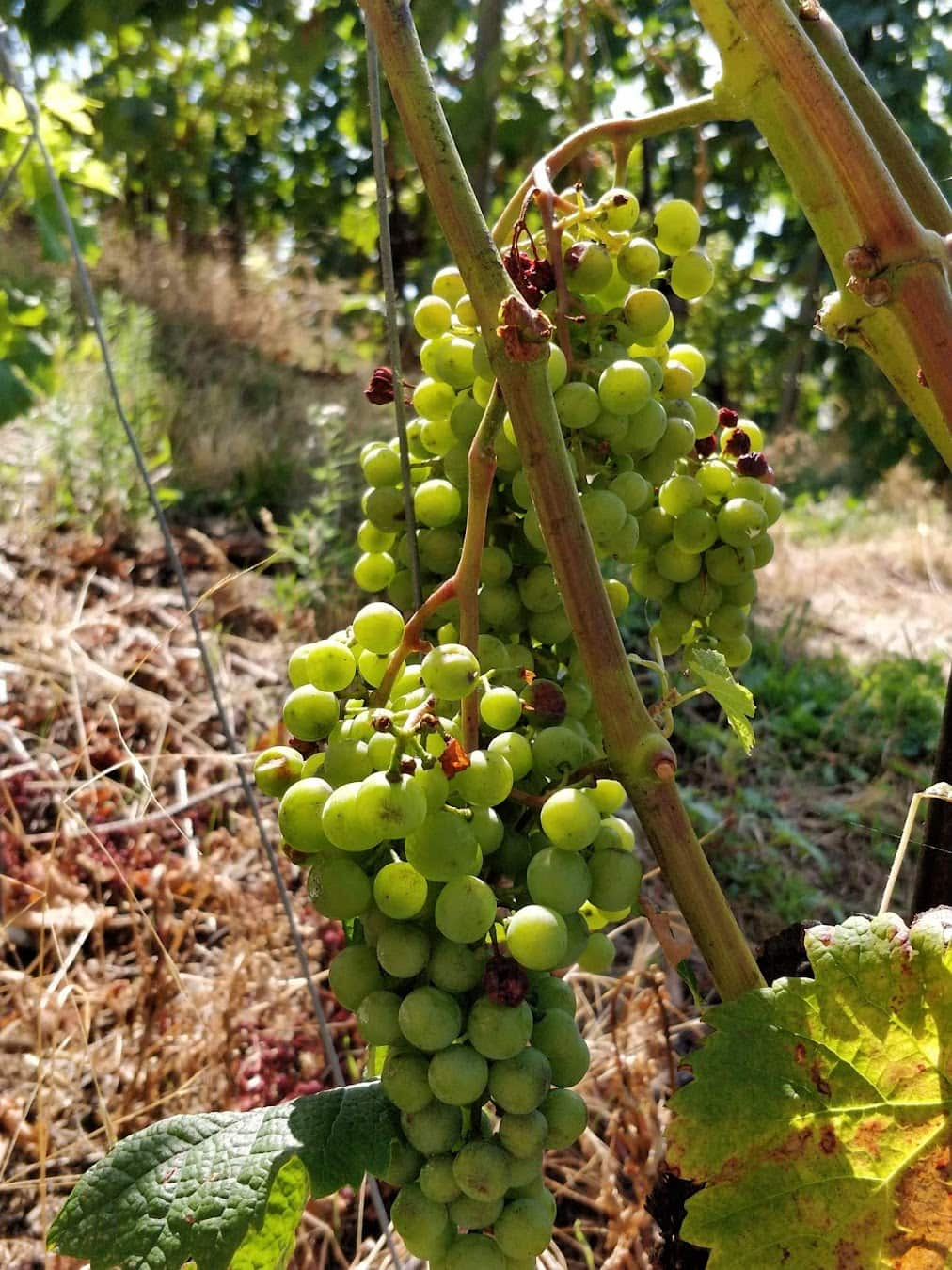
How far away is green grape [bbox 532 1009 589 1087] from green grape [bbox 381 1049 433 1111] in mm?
68

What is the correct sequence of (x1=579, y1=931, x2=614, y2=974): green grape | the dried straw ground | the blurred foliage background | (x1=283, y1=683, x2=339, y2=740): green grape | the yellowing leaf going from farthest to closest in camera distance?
the blurred foliage background, the yellowing leaf, the dried straw ground, (x1=579, y1=931, x2=614, y2=974): green grape, (x1=283, y1=683, x2=339, y2=740): green grape

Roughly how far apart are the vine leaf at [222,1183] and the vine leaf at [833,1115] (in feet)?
0.60

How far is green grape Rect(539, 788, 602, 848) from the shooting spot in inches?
22.5

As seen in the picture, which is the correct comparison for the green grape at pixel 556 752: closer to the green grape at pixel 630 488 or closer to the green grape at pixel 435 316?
the green grape at pixel 630 488

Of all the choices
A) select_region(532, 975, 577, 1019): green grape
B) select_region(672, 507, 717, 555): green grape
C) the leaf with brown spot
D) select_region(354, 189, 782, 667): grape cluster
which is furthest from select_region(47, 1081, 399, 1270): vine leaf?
select_region(672, 507, 717, 555): green grape

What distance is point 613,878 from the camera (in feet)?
1.99

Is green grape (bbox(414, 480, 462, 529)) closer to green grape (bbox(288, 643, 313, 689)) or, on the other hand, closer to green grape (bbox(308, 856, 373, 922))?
green grape (bbox(288, 643, 313, 689))

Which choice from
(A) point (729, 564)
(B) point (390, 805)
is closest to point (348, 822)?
(B) point (390, 805)

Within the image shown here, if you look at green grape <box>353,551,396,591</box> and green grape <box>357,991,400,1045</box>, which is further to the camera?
green grape <box>353,551,396,591</box>

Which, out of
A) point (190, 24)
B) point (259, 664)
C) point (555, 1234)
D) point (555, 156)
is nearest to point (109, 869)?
point (259, 664)

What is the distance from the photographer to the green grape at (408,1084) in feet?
1.92

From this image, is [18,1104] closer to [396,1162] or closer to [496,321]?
[396,1162]

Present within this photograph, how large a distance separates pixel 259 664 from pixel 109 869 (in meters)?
0.80

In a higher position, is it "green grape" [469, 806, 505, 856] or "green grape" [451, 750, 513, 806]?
"green grape" [451, 750, 513, 806]
